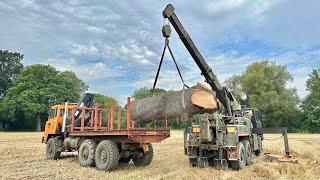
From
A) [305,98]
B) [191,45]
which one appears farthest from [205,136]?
[305,98]

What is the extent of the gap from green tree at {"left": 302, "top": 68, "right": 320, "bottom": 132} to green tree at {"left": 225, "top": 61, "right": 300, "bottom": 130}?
109 inches

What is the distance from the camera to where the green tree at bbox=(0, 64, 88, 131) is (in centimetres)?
5353

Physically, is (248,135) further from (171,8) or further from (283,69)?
(283,69)

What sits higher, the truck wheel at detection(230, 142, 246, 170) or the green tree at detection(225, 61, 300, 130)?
the green tree at detection(225, 61, 300, 130)

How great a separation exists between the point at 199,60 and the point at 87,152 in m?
5.01

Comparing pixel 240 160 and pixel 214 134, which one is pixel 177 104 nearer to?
pixel 214 134

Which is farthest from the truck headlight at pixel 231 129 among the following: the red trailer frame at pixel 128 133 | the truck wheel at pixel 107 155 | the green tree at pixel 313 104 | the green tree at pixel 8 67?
the green tree at pixel 8 67

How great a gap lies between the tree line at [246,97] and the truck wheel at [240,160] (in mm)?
41666

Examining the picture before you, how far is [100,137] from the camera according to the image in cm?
1211

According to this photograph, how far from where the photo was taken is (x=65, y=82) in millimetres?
61312

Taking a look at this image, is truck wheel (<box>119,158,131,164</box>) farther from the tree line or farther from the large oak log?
the tree line

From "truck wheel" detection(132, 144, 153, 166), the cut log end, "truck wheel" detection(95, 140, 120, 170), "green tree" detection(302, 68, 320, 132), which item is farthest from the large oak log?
"green tree" detection(302, 68, 320, 132)

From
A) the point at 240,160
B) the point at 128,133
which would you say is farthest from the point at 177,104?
the point at 240,160

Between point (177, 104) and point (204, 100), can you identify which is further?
point (204, 100)
